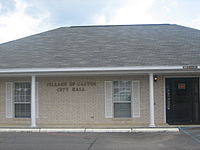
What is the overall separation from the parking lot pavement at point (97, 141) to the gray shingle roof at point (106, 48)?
2.94 metres

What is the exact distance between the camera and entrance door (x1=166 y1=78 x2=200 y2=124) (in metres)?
13.6

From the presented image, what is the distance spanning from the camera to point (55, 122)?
13875 millimetres

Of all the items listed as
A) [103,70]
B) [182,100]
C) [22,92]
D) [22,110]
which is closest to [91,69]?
[103,70]

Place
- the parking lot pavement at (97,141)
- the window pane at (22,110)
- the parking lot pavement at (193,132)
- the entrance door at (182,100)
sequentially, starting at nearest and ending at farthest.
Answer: the parking lot pavement at (97,141)
the parking lot pavement at (193,132)
the entrance door at (182,100)
the window pane at (22,110)

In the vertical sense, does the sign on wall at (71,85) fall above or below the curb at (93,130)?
above

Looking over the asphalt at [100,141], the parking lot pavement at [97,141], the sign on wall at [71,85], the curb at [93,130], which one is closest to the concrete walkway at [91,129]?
the curb at [93,130]

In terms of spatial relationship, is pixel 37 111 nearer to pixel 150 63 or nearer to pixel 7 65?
pixel 7 65

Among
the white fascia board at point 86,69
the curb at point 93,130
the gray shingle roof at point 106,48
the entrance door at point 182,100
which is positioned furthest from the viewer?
the entrance door at point 182,100

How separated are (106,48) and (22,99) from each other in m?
4.82

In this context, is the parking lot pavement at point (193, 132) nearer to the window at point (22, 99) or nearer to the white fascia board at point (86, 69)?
the white fascia board at point (86, 69)

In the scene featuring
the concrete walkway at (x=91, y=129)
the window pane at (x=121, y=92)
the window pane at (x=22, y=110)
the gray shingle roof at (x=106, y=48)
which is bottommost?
the concrete walkway at (x=91, y=129)

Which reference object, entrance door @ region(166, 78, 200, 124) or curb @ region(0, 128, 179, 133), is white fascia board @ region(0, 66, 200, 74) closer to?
entrance door @ region(166, 78, 200, 124)

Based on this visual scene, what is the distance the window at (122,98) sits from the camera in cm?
1378

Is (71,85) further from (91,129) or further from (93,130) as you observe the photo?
(93,130)
